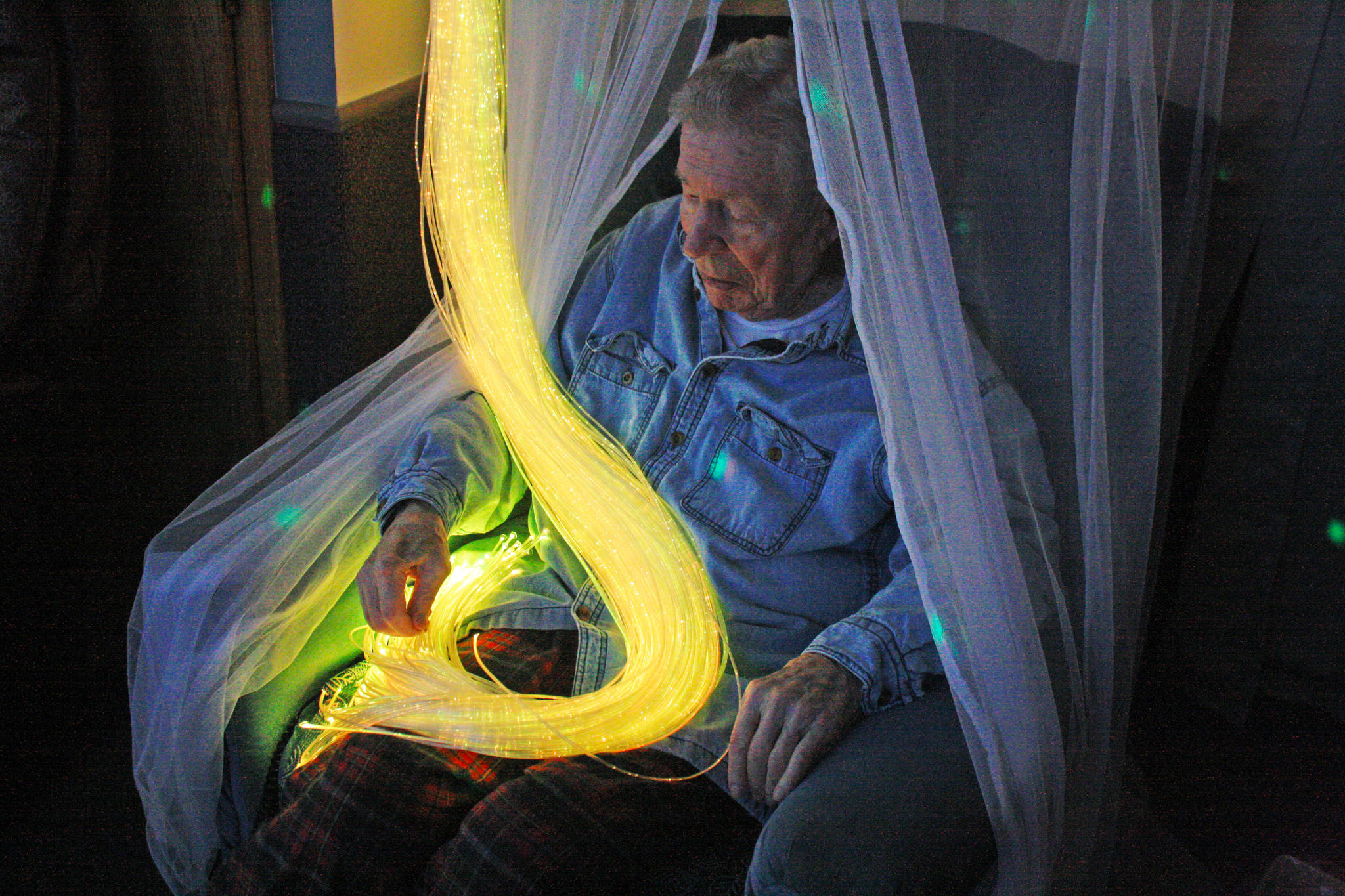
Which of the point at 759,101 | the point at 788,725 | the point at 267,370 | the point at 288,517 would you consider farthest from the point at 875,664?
the point at 267,370

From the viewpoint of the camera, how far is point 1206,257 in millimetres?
1690

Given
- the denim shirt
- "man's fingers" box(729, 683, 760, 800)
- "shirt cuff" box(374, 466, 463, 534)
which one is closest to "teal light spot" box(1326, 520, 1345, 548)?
the denim shirt

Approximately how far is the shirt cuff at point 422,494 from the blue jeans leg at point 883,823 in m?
0.65

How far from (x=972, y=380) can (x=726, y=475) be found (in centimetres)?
45

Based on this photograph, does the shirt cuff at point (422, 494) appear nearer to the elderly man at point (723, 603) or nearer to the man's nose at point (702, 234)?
the elderly man at point (723, 603)

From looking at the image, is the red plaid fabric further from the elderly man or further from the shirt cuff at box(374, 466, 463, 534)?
the shirt cuff at box(374, 466, 463, 534)

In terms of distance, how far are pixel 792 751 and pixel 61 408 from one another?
1.67 m

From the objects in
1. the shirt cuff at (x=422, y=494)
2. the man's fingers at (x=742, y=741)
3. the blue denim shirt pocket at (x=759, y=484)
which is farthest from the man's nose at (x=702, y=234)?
→ the man's fingers at (x=742, y=741)

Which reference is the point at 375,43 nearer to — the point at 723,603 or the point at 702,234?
the point at 702,234

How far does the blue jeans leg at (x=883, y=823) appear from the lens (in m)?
0.96

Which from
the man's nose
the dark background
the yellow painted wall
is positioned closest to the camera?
the man's nose

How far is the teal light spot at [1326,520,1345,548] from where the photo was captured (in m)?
2.03

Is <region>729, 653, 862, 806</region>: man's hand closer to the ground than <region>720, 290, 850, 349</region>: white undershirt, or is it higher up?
closer to the ground

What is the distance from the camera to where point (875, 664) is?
1173mm
